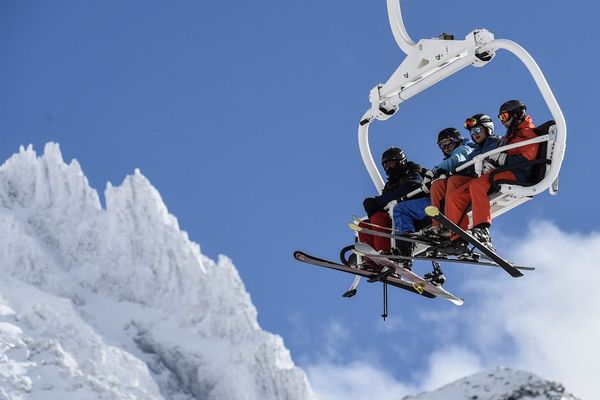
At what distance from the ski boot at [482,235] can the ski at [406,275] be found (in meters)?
1.50

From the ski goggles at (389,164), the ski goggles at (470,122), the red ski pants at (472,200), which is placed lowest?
the red ski pants at (472,200)

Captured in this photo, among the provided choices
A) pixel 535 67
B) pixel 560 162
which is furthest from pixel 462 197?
pixel 535 67

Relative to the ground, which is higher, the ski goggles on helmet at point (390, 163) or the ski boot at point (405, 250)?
the ski goggles on helmet at point (390, 163)

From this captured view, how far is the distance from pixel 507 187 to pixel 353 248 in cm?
254

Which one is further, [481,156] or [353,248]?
[353,248]

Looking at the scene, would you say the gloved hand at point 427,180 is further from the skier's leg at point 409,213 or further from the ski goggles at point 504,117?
the ski goggles at point 504,117

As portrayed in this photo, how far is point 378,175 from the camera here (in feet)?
49.0

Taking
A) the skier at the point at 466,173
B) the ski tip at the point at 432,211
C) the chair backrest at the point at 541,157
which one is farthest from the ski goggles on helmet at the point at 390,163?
the chair backrest at the point at 541,157

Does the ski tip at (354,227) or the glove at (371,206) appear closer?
the ski tip at (354,227)

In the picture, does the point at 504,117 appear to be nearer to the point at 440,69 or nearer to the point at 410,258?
the point at 440,69

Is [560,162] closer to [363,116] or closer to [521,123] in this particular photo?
[521,123]

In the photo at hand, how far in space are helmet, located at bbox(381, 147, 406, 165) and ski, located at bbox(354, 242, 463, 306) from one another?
52.7 inches

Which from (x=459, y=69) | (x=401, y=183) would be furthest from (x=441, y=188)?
(x=459, y=69)

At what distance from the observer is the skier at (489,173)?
13.0 meters
